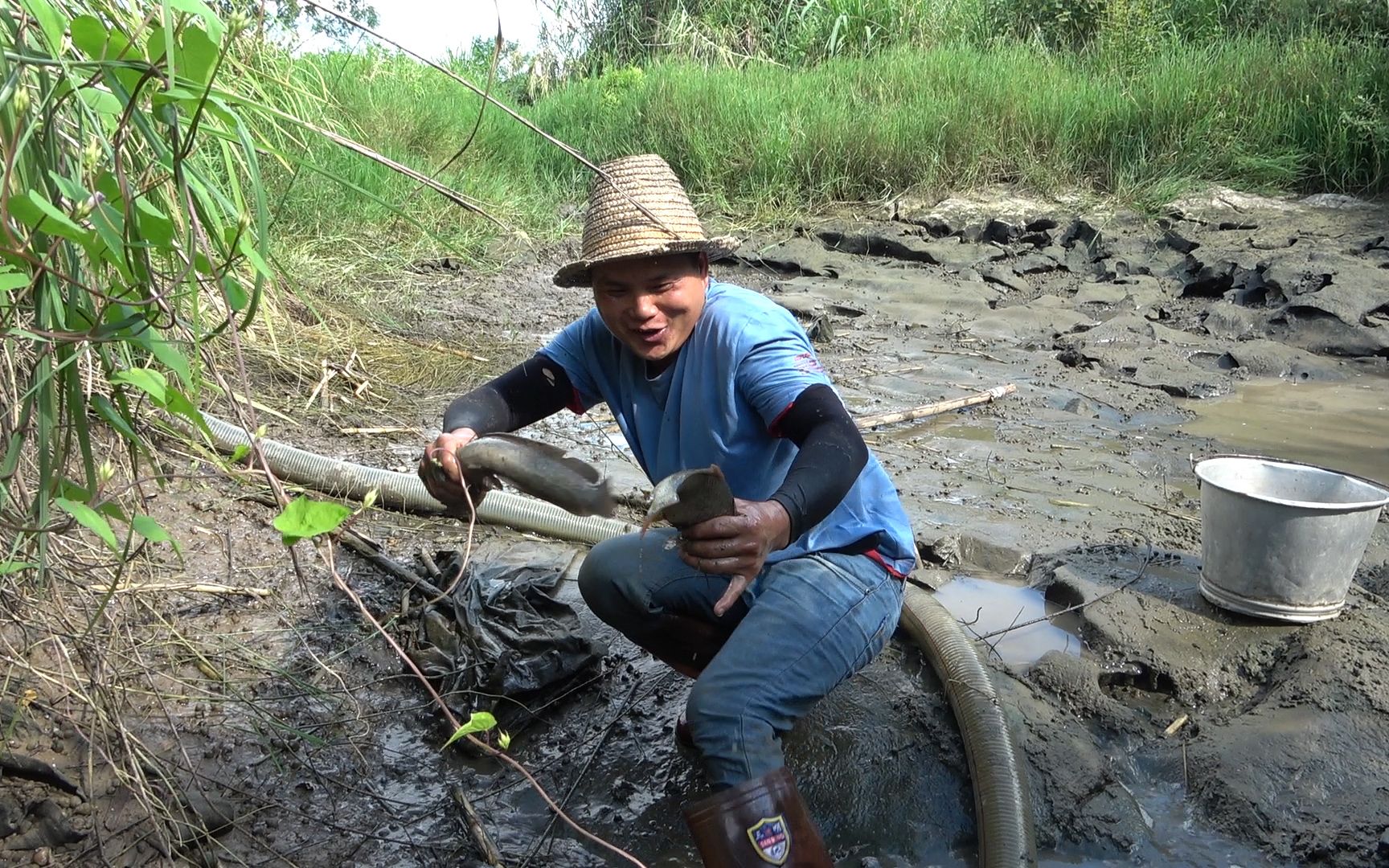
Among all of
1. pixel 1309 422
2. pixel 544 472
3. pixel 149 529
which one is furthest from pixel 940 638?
pixel 1309 422

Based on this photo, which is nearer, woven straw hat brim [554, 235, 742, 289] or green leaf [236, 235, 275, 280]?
green leaf [236, 235, 275, 280]

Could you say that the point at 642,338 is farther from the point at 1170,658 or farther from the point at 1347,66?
the point at 1347,66

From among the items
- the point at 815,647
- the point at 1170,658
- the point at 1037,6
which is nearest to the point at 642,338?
the point at 815,647

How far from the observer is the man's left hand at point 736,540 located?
204cm

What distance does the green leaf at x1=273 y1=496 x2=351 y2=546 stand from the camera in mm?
1247

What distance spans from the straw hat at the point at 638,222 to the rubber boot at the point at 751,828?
116 cm

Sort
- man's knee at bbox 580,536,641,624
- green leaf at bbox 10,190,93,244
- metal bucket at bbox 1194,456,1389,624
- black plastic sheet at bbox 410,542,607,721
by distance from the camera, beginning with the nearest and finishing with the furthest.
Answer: green leaf at bbox 10,190,93,244 → man's knee at bbox 580,536,641,624 → black plastic sheet at bbox 410,542,607,721 → metal bucket at bbox 1194,456,1389,624

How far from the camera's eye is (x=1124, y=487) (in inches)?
184

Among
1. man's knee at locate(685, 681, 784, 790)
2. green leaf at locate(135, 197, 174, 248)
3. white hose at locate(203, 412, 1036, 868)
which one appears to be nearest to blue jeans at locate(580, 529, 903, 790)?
man's knee at locate(685, 681, 784, 790)

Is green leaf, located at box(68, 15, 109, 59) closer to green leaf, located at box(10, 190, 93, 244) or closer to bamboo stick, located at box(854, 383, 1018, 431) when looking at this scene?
green leaf, located at box(10, 190, 93, 244)

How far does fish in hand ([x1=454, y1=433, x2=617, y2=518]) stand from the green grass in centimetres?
586

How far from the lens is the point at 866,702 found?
3086mm

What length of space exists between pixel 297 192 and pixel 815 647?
6.41 meters

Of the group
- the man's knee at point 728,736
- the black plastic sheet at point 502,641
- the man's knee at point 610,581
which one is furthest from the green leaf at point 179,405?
the black plastic sheet at point 502,641
